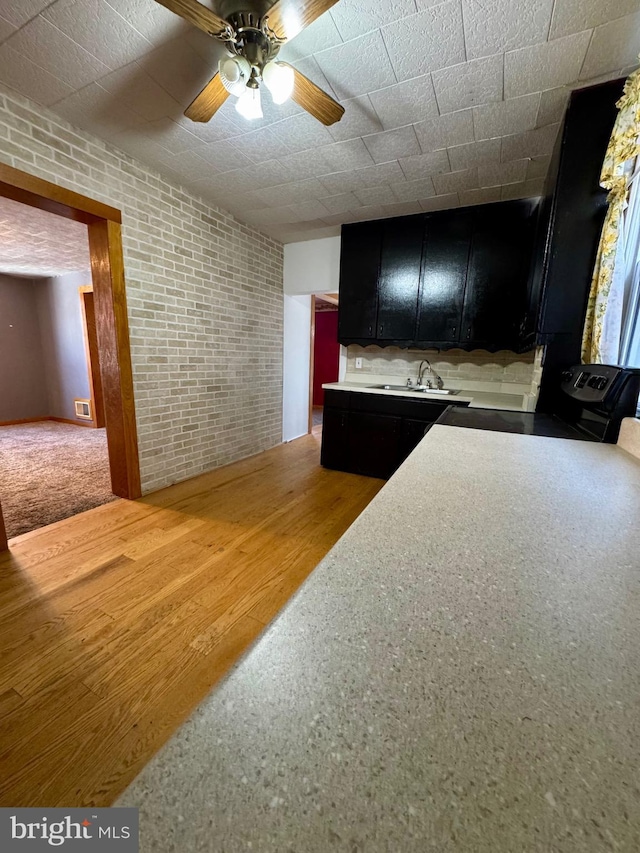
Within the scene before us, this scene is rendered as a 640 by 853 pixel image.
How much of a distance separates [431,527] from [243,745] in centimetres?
44

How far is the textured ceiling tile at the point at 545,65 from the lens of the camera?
140cm

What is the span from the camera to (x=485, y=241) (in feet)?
9.34

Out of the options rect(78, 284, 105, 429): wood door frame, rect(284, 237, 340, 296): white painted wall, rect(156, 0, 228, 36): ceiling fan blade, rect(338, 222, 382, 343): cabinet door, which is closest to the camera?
rect(156, 0, 228, 36): ceiling fan blade

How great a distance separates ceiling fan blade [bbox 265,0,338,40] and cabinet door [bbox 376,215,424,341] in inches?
83.3

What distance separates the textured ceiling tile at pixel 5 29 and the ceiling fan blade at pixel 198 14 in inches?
34.3

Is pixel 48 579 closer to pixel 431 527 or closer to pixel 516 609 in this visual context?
pixel 431 527

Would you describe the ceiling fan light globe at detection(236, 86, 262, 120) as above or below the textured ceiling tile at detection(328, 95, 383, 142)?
below

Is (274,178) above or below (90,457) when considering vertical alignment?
above

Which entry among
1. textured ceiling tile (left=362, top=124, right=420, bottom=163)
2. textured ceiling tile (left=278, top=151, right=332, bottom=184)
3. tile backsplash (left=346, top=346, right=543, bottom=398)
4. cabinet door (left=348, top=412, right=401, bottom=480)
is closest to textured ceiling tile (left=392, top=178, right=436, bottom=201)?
textured ceiling tile (left=362, top=124, right=420, bottom=163)

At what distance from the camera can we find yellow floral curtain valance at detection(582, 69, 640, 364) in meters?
1.36

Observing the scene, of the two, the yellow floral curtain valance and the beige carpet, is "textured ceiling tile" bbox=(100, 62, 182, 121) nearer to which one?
the yellow floral curtain valance

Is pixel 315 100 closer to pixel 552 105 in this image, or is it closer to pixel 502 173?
pixel 552 105

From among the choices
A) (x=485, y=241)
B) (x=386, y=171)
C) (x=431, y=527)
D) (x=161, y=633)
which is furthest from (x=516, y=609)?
(x=485, y=241)

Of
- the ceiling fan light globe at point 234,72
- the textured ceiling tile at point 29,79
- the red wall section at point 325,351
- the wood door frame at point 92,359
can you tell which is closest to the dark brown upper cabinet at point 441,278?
the ceiling fan light globe at point 234,72
